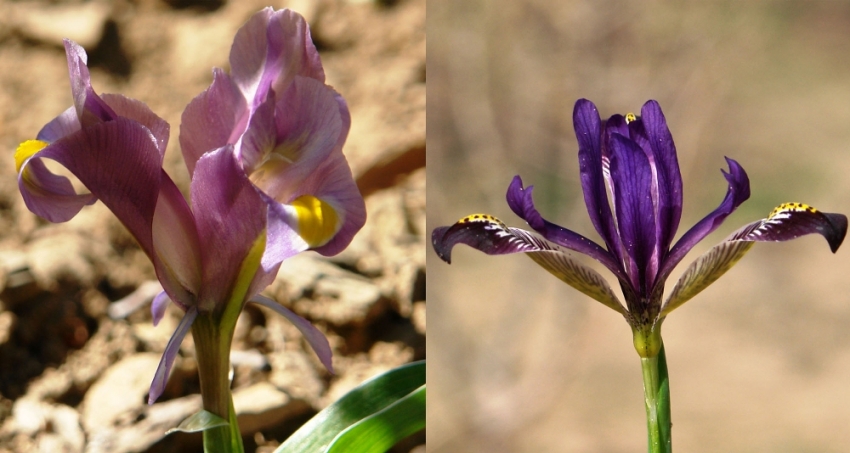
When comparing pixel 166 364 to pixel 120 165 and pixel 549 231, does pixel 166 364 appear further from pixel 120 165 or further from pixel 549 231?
pixel 549 231

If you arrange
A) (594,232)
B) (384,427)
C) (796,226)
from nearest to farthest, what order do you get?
1. (796,226)
2. (384,427)
3. (594,232)

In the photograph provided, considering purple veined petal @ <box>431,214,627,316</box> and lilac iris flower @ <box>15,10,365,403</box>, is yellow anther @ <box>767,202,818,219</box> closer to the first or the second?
purple veined petal @ <box>431,214,627,316</box>

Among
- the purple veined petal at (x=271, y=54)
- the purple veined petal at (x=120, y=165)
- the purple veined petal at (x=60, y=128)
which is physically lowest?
the purple veined petal at (x=120, y=165)

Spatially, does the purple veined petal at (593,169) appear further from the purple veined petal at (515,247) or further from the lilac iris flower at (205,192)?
the lilac iris flower at (205,192)

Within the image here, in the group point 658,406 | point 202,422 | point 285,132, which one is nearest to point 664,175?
point 658,406

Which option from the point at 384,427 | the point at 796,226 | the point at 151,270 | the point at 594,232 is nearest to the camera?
the point at 796,226

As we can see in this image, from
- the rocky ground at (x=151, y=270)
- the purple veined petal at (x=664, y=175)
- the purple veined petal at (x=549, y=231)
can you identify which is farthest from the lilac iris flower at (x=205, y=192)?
the rocky ground at (x=151, y=270)

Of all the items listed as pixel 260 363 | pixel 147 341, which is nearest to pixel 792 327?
pixel 260 363
